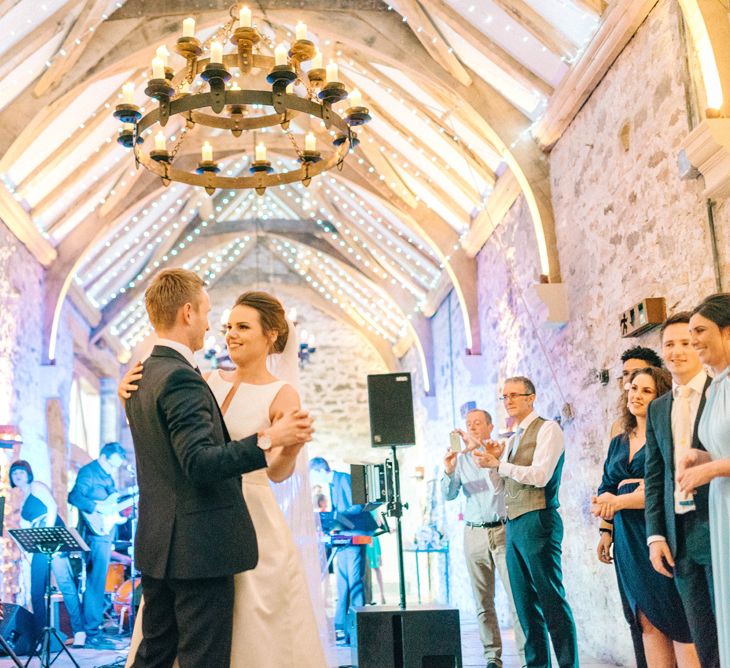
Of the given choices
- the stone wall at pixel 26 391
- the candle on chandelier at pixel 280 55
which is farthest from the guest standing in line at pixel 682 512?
the stone wall at pixel 26 391

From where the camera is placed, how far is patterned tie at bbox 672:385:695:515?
276 centimetres

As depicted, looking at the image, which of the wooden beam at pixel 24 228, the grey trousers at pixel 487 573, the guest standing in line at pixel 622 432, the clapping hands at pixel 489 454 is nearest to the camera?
the guest standing in line at pixel 622 432

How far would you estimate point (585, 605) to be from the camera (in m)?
5.89

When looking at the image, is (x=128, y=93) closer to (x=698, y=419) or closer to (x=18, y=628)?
(x=698, y=419)

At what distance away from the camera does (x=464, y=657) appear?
5.73 metres

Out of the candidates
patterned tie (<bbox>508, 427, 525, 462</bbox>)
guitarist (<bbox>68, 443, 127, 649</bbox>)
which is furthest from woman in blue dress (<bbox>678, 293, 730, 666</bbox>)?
guitarist (<bbox>68, 443, 127, 649</bbox>)

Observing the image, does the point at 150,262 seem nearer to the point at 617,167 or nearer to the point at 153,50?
the point at 153,50

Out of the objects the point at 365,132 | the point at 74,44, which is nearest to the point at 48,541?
the point at 74,44

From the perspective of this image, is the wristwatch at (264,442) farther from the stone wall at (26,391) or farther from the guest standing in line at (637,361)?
the stone wall at (26,391)

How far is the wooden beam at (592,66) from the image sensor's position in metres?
4.84

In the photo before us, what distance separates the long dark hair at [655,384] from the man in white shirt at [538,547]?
517 mm

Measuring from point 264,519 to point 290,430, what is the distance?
39 cm

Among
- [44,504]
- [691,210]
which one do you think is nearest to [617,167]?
[691,210]

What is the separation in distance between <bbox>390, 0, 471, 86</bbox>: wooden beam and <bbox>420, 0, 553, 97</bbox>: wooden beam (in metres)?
0.27
